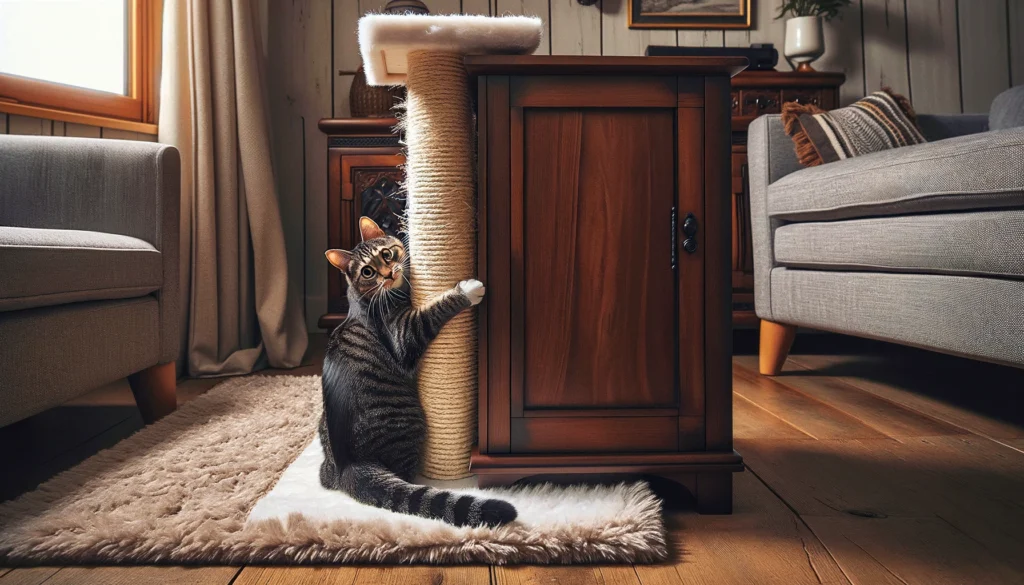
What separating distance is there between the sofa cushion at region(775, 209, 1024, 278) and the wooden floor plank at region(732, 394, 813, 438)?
444 mm

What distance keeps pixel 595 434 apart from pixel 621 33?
233 cm


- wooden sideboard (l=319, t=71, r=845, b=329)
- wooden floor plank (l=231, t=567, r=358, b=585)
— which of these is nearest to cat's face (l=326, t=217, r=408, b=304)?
wooden floor plank (l=231, t=567, r=358, b=585)

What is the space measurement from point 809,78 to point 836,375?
3.91 feet

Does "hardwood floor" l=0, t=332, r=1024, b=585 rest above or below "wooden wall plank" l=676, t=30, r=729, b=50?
below

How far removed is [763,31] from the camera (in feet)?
9.13

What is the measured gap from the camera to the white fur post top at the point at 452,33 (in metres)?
0.98

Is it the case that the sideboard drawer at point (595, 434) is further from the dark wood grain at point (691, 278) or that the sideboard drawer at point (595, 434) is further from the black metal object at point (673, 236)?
the black metal object at point (673, 236)

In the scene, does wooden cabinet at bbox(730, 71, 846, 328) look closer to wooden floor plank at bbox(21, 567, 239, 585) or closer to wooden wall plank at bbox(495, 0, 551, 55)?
wooden wall plank at bbox(495, 0, 551, 55)

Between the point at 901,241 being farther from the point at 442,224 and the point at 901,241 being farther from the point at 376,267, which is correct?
→ the point at 376,267

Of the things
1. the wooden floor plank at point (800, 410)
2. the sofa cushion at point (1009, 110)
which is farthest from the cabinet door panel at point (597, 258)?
the sofa cushion at point (1009, 110)

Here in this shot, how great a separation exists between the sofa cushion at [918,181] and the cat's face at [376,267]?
109cm

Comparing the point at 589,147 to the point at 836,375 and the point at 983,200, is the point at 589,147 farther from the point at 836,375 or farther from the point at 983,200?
the point at 836,375

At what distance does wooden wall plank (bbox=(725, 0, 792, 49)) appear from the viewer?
2.78 meters

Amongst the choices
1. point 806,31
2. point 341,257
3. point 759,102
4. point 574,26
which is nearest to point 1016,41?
point 806,31
